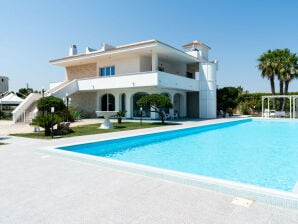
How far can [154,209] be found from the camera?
292 centimetres

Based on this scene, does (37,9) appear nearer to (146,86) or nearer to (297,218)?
(146,86)

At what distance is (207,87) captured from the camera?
23.6 metres

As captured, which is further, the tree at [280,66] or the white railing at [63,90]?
the tree at [280,66]

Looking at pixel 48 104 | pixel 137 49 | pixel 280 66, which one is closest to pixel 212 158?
pixel 48 104

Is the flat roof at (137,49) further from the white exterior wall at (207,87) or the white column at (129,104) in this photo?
the white column at (129,104)

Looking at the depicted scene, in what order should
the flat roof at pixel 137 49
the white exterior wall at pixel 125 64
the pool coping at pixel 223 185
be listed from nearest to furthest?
the pool coping at pixel 223 185 → the flat roof at pixel 137 49 → the white exterior wall at pixel 125 64

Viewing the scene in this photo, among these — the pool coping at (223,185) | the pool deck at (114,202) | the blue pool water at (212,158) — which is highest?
the pool coping at (223,185)

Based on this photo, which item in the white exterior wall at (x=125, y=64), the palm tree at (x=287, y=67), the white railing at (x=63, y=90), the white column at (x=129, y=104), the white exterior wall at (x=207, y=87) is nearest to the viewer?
the white railing at (x=63, y=90)

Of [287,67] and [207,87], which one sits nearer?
[207,87]

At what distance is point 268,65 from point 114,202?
95.0 ft

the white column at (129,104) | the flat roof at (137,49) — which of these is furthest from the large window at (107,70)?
the white column at (129,104)

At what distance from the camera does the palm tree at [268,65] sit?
26797 mm

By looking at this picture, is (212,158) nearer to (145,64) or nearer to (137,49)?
(137,49)

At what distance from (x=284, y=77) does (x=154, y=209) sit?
2894cm
